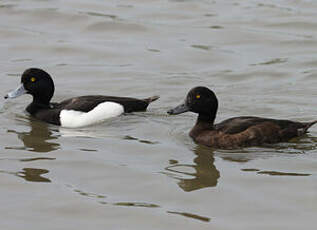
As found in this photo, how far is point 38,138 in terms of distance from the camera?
32.7ft

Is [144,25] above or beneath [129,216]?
above

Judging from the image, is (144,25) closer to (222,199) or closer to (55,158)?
(55,158)


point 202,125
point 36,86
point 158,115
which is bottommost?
point 158,115

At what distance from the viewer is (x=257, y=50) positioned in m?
14.6

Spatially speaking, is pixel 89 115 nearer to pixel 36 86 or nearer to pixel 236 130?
pixel 36 86

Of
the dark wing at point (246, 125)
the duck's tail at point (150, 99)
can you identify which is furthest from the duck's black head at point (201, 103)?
the duck's tail at point (150, 99)

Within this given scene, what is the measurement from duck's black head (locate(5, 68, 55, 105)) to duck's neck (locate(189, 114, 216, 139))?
2565mm

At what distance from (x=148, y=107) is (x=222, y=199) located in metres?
4.28

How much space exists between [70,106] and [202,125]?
211cm

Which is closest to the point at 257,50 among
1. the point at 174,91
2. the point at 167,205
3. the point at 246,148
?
the point at 174,91

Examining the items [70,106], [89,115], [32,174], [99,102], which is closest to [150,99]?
[99,102]

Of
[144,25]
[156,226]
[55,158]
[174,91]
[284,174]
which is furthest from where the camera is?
[144,25]

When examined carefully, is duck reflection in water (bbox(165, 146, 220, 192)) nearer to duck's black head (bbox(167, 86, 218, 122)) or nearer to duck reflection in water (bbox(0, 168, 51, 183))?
duck's black head (bbox(167, 86, 218, 122))

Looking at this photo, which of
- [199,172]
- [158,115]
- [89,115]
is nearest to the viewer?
[199,172]
